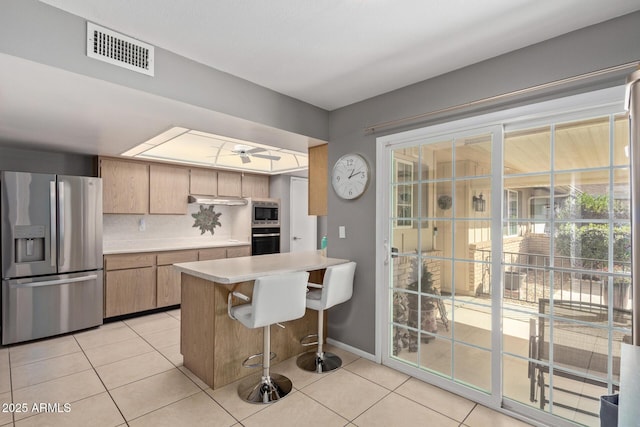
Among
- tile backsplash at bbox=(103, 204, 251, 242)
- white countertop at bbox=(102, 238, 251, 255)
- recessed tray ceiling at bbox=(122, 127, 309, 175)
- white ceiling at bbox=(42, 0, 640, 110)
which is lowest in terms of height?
white countertop at bbox=(102, 238, 251, 255)

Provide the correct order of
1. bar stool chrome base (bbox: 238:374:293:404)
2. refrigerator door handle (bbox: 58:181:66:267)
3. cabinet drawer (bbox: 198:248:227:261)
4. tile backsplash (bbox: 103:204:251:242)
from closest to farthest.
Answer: bar stool chrome base (bbox: 238:374:293:404) → refrigerator door handle (bbox: 58:181:66:267) → tile backsplash (bbox: 103:204:251:242) → cabinet drawer (bbox: 198:248:227:261)

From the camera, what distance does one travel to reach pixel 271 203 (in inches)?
233

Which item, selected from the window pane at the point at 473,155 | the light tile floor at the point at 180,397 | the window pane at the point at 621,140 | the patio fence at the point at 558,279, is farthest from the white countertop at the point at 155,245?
the window pane at the point at 621,140

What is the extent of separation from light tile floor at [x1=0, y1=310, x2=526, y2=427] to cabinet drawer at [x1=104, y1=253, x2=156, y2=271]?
3.60 feet

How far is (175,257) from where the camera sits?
14.9ft

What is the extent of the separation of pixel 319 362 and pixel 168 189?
3433 millimetres

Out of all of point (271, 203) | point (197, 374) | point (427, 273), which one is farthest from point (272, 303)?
point (271, 203)

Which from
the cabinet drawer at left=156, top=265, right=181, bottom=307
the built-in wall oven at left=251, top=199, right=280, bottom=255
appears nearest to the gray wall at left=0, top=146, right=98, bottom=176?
the cabinet drawer at left=156, top=265, right=181, bottom=307

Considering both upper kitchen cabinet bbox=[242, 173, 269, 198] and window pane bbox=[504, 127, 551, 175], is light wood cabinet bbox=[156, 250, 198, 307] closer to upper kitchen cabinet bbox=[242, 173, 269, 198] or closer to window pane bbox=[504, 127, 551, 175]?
upper kitchen cabinet bbox=[242, 173, 269, 198]

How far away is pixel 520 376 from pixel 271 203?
14.9 feet

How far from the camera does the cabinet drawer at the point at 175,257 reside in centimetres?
441

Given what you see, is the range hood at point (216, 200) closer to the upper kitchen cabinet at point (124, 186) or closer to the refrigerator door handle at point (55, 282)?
the upper kitchen cabinet at point (124, 186)

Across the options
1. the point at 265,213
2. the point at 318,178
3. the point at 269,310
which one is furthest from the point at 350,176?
the point at 265,213

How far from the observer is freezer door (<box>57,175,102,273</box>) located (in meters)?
3.60
